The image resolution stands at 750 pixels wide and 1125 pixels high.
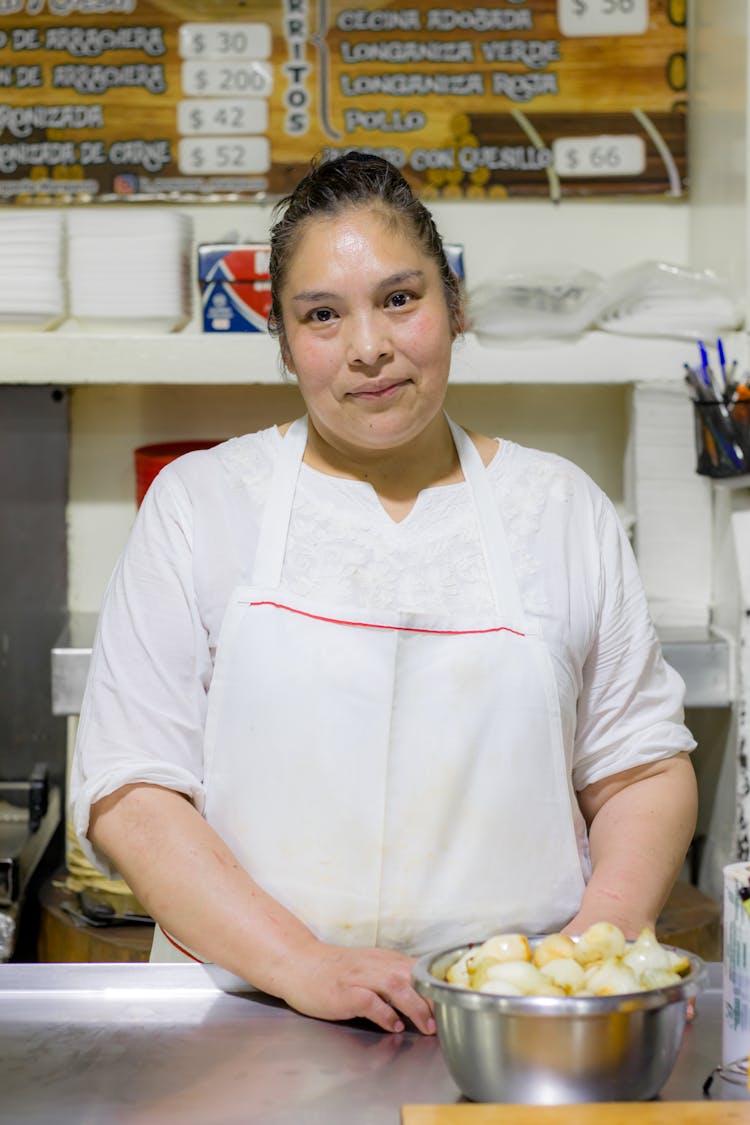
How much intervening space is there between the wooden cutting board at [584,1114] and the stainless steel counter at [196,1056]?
3.4 inches

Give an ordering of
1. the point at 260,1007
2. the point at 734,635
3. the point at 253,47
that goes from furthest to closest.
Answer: the point at 253,47 < the point at 734,635 < the point at 260,1007

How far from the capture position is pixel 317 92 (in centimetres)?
319

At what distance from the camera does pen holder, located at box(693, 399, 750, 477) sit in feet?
9.02

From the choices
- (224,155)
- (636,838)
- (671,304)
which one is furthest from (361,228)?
(224,155)

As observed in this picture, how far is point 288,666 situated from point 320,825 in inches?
7.3

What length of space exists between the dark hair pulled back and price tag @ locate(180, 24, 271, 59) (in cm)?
155

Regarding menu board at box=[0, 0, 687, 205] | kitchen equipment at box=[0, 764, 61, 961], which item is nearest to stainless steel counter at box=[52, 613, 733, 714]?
kitchen equipment at box=[0, 764, 61, 961]

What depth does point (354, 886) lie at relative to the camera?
1605 mm

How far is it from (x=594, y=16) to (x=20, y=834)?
2210mm

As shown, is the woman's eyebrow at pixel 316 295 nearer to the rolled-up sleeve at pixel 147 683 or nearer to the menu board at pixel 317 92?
the rolled-up sleeve at pixel 147 683

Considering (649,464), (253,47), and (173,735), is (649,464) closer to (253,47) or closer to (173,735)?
(253,47)

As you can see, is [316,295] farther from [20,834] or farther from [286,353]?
[20,834]

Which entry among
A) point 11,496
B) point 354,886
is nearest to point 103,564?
point 11,496

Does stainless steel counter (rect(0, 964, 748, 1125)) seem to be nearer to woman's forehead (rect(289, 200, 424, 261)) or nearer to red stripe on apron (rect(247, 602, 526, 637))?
red stripe on apron (rect(247, 602, 526, 637))
